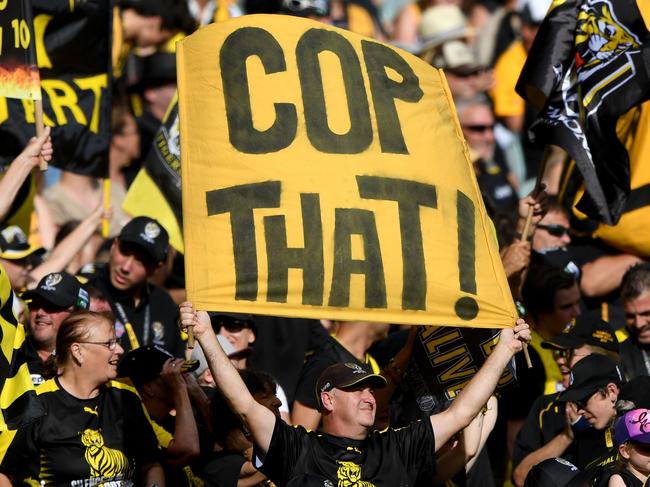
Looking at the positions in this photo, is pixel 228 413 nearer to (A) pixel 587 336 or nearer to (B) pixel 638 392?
(B) pixel 638 392

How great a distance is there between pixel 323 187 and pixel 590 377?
2073 mm

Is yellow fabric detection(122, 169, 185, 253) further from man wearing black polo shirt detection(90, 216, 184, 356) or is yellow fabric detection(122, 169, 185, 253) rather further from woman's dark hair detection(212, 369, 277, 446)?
woman's dark hair detection(212, 369, 277, 446)

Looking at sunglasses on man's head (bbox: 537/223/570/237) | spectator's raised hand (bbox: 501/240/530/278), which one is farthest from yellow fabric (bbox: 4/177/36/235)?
sunglasses on man's head (bbox: 537/223/570/237)

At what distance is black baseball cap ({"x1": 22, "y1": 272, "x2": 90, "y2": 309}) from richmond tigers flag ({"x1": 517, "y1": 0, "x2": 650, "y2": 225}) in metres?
2.72

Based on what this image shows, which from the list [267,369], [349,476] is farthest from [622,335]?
[349,476]

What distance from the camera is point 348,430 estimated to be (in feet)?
23.7

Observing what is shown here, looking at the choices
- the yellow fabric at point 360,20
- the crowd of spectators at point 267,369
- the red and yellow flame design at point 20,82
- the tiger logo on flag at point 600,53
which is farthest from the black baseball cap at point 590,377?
the yellow fabric at point 360,20

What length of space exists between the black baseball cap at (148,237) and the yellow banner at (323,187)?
6.23 ft

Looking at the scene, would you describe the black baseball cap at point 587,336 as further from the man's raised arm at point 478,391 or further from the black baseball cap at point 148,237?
the black baseball cap at point 148,237

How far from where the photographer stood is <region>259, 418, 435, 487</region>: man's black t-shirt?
23.1 ft

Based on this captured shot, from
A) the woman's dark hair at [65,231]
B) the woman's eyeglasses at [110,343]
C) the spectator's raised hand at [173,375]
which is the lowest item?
the woman's dark hair at [65,231]

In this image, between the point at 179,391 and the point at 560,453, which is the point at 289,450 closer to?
the point at 179,391

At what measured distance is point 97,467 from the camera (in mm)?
7328

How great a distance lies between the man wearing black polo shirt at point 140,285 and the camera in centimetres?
912
